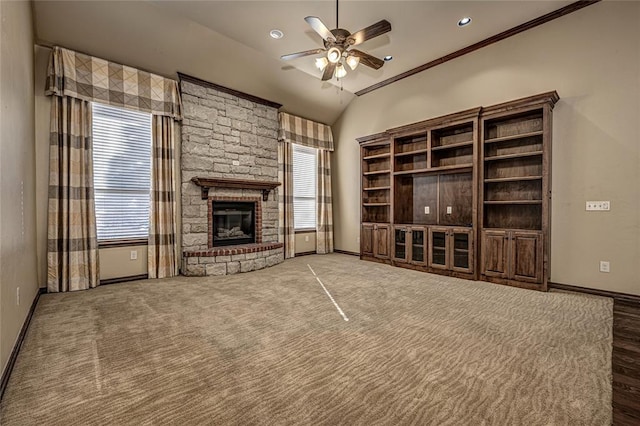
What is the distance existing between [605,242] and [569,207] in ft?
1.79

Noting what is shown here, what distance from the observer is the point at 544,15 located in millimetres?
3811

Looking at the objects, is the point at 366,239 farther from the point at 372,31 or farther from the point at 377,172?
the point at 372,31

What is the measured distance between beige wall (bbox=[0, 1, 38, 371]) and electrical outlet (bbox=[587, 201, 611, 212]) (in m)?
5.71

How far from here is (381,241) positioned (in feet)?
18.1

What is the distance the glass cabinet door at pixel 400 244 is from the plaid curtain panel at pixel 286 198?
2.24 m

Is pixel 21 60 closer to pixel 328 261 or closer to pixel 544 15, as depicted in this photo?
pixel 328 261

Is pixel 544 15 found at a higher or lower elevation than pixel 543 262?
higher

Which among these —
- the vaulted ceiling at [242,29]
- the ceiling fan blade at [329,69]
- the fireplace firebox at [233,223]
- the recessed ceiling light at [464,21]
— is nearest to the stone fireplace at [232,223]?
the fireplace firebox at [233,223]

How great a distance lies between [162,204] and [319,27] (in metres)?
3.45

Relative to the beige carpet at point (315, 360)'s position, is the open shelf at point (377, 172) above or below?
above

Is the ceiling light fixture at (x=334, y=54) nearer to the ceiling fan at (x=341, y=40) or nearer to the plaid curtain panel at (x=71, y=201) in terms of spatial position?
the ceiling fan at (x=341, y=40)

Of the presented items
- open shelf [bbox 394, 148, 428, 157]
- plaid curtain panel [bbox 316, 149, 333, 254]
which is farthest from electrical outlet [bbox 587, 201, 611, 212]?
plaid curtain panel [bbox 316, 149, 333, 254]

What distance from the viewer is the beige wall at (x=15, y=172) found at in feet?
6.20

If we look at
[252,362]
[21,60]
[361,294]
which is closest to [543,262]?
[361,294]
